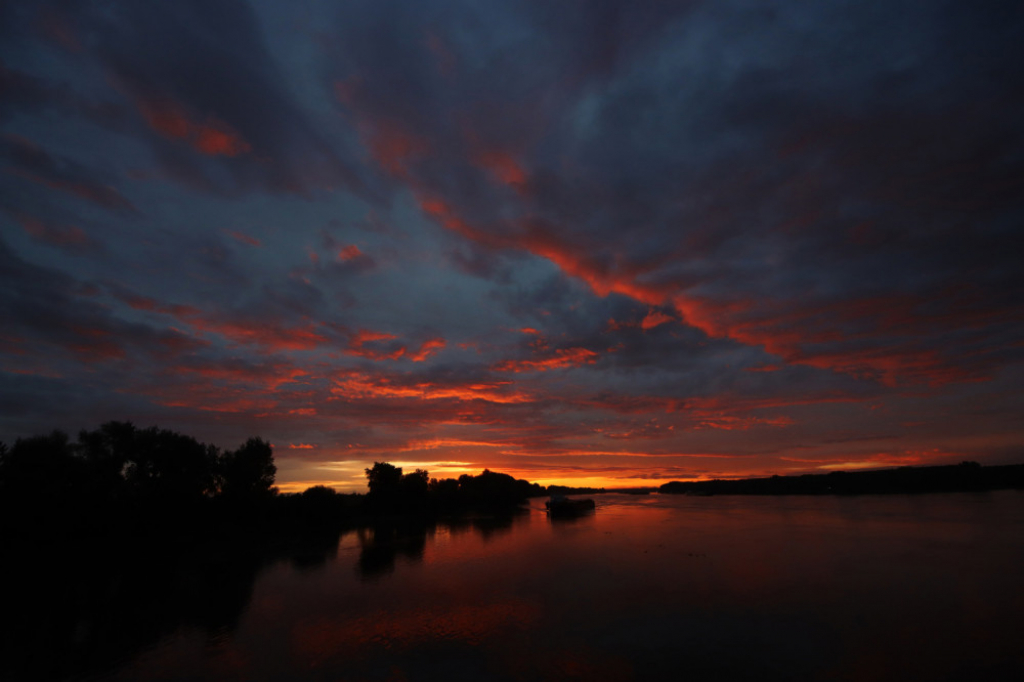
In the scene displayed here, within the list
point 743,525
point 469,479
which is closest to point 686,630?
point 743,525

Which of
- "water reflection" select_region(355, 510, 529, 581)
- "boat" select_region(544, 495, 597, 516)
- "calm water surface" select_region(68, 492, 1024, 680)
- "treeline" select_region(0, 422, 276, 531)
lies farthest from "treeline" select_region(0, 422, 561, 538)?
"boat" select_region(544, 495, 597, 516)

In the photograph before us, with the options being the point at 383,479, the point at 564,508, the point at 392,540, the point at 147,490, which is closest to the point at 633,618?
the point at 392,540

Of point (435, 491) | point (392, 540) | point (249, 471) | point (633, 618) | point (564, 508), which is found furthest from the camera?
point (435, 491)

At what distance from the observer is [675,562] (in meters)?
43.4

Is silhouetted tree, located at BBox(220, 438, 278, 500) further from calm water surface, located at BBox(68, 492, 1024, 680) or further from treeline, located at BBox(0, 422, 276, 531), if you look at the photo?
calm water surface, located at BBox(68, 492, 1024, 680)

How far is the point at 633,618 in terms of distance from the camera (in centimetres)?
2656

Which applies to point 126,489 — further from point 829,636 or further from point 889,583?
point 889,583

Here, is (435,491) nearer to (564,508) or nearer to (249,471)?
(564,508)

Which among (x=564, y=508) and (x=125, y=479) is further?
(x=564, y=508)

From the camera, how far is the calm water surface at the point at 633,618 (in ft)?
66.2

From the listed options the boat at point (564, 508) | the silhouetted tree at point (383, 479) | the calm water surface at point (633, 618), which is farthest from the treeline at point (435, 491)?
the calm water surface at point (633, 618)

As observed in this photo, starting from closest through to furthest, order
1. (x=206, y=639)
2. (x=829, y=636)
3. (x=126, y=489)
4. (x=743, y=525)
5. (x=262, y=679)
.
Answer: (x=262, y=679) → (x=829, y=636) → (x=206, y=639) → (x=126, y=489) → (x=743, y=525)

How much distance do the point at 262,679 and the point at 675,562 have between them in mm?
35277

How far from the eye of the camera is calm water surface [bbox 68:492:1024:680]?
66.2 ft
